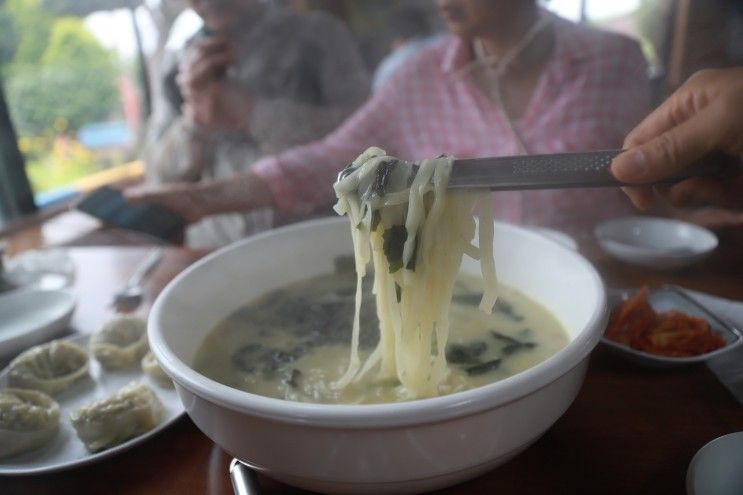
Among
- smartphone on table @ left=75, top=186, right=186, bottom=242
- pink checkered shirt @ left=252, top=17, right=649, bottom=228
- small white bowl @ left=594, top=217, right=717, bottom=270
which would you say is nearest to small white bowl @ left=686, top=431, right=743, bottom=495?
small white bowl @ left=594, top=217, right=717, bottom=270

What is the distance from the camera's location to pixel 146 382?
926 mm

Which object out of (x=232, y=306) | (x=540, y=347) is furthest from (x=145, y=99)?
(x=540, y=347)

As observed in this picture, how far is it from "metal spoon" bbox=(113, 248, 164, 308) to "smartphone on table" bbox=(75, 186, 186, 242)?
0.43ft

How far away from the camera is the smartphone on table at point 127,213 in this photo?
5.24 ft

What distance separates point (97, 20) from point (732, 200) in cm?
259

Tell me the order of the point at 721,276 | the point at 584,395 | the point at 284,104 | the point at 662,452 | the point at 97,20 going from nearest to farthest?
the point at 662,452 → the point at 584,395 → the point at 721,276 → the point at 284,104 → the point at 97,20

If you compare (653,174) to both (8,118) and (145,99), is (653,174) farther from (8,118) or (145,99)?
(8,118)

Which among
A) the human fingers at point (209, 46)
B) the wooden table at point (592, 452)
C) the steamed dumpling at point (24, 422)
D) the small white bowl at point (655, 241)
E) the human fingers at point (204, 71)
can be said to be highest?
the human fingers at point (209, 46)

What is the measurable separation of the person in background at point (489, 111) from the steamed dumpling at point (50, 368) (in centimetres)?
90

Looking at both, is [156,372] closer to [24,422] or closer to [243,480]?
[24,422]

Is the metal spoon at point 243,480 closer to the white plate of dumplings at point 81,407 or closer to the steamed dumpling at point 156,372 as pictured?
the white plate of dumplings at point 81,407

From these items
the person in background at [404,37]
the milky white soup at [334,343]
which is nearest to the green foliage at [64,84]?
the person in background at [404,37]

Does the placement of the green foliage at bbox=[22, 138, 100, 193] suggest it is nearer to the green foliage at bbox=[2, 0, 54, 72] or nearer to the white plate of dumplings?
the green foliage at bbox=[2, 0, 54, 72]

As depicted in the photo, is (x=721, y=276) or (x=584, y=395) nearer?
(x=584, y=395)
